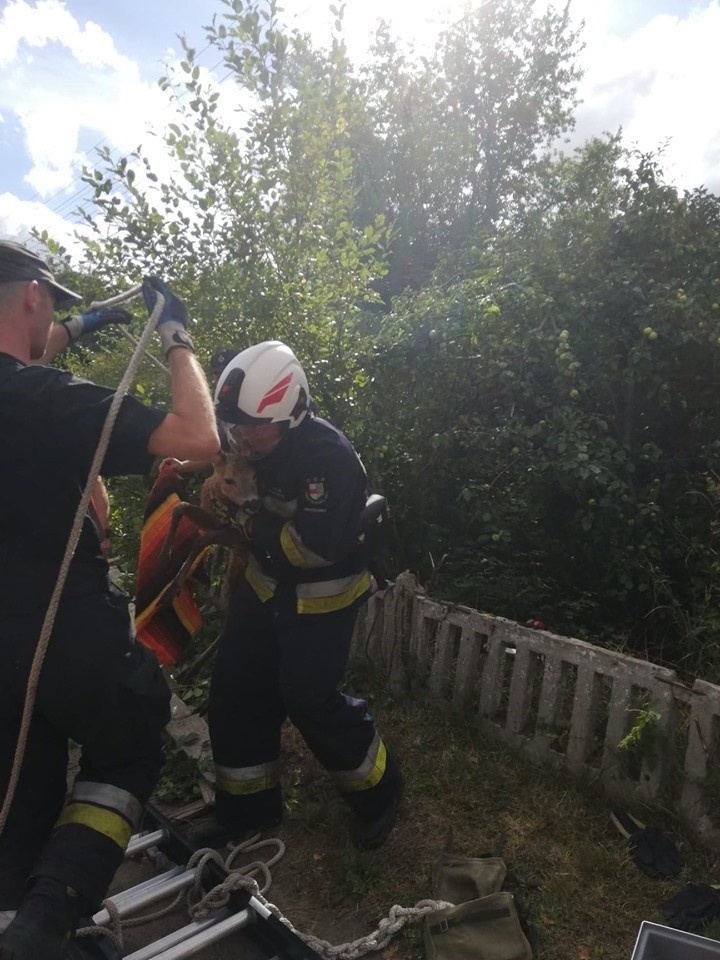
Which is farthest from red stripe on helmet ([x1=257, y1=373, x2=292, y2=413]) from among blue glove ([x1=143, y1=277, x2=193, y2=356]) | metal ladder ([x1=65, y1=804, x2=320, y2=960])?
metal ladder ([x1=65, y1=804, x2=320, y2=960])

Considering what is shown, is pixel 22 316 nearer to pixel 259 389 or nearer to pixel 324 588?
pixel 259 389

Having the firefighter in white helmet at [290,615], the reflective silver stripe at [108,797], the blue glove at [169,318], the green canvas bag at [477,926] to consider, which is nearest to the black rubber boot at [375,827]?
the firefighter in white helmet at [290,615]

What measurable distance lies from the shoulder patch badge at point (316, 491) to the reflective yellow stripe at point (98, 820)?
127 centimetres

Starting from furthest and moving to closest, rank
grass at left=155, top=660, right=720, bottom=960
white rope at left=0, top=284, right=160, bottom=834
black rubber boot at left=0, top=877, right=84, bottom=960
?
1. grass at left=155, top=660, right=720, bottom=960
2. white rope at left=0, top=284, right=160, bottom=834
3. black rubber boot at left=0, top=877, right=84, bottom=960

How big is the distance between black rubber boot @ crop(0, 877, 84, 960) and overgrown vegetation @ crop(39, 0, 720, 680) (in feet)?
9.06

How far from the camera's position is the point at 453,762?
354 cm

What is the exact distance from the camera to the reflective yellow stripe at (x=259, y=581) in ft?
10.5

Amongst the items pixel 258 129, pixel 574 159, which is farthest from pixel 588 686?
pixel 574 159

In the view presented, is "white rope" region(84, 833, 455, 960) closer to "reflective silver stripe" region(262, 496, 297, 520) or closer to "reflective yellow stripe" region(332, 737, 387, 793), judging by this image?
"reflective yellow stripe" region(332, 737, 387, 793)

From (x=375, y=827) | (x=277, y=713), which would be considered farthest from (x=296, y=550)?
(x=375, y=827)

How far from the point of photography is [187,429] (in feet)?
6.65

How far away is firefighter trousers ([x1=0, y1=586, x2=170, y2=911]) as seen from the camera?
2.06 metres

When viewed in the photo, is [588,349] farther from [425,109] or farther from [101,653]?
[425,109]

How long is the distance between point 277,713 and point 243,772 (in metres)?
0.28
